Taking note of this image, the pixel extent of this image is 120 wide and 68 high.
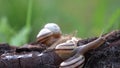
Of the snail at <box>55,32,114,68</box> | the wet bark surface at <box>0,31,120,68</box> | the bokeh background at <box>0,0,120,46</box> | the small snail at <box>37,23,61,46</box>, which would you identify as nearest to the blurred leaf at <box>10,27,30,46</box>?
the bokeh background at <box>0,0,120,46</box>

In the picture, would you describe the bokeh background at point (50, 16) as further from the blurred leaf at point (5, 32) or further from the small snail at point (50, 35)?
the small snail at point (50, 35)

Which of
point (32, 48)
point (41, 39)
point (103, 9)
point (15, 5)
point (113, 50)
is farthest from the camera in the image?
point (15, 5)

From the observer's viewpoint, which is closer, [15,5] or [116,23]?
[116,23]

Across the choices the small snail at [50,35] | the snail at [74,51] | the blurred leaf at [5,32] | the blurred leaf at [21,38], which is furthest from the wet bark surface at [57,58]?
the blurred leaf at [5,32]

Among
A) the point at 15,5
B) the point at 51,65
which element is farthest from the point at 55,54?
the point at 15,5

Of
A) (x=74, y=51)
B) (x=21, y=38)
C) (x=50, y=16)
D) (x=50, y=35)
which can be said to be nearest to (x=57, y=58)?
(x=74, y=51)

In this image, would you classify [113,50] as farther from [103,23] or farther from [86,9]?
[86,9]
